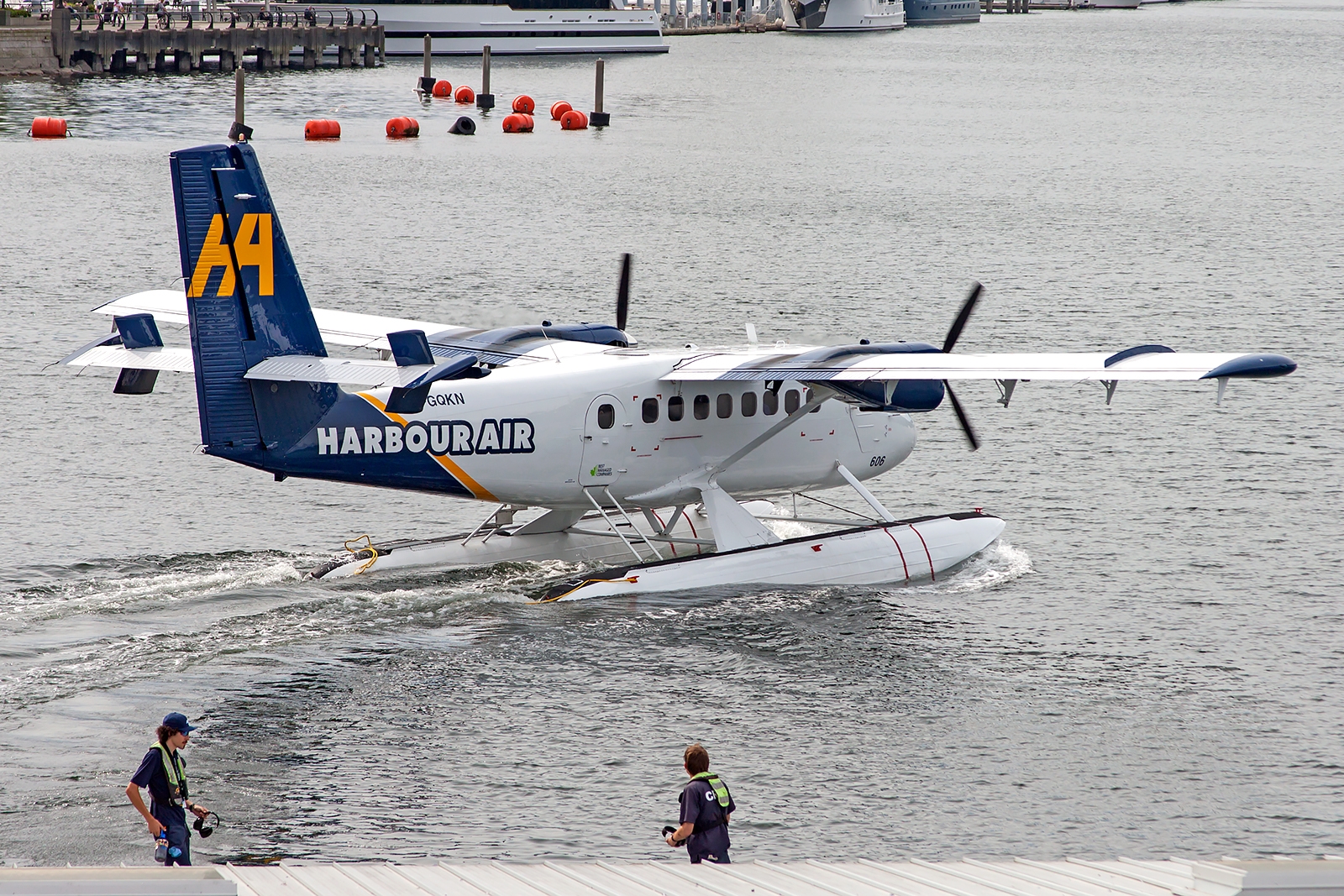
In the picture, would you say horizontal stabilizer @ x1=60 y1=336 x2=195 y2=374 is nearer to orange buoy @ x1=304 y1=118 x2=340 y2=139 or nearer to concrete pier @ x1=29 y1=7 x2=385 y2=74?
orange buoy @ x1=304 y1=118 x2=340 y2=139

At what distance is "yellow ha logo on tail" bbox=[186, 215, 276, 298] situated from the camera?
1939 centimetres

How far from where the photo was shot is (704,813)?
1248cm

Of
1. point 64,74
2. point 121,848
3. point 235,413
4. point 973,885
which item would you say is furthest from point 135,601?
point 64,74

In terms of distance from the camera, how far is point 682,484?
2264cm

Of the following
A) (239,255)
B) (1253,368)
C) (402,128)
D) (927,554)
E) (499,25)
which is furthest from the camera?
(499,25)

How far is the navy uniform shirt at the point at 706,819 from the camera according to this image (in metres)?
12.5

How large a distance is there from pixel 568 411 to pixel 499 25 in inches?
4059

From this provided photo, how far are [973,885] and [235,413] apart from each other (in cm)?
1245

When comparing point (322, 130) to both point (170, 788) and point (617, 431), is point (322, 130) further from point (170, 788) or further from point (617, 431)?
point (170, 788)

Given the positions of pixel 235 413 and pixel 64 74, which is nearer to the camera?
pixel 235 413

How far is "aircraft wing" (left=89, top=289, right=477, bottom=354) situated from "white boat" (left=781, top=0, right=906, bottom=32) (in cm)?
15619

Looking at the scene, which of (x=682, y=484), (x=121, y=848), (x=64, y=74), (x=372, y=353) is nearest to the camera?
(x=121, y=848)

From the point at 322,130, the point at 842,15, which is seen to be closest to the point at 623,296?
the point at 322,130

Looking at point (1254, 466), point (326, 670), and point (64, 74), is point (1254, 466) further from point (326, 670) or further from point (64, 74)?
point (64, 74)
